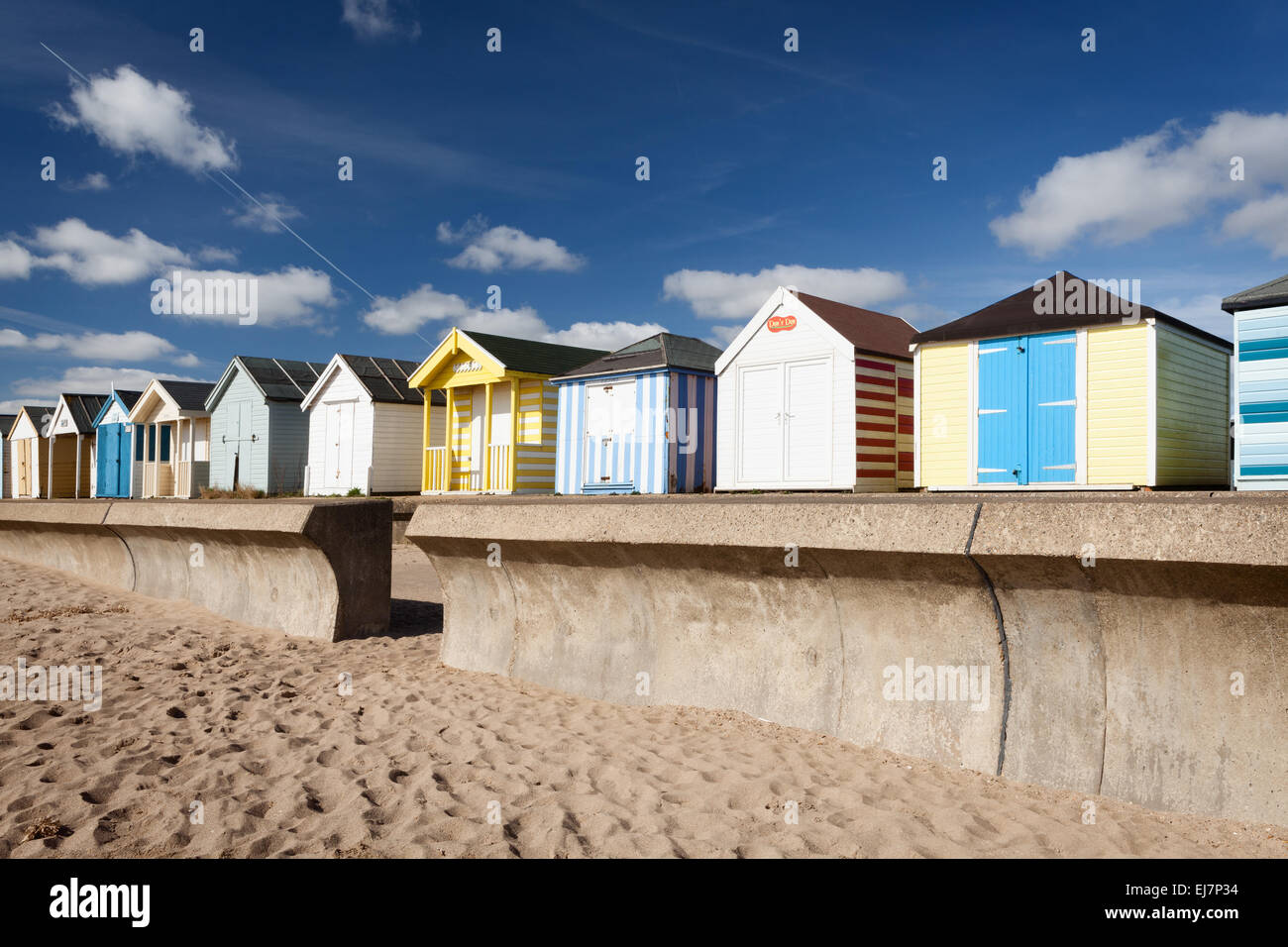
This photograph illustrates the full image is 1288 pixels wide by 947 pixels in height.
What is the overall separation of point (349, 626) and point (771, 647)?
5151mm

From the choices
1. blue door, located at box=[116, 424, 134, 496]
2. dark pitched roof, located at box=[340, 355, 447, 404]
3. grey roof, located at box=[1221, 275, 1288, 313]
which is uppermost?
dark pitched roof, located at box=[340, 355, 447, 404]

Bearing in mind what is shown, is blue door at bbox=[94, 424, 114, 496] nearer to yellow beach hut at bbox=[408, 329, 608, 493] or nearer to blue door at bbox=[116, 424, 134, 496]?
blue door at bbox=[116, 424, 134, 496]

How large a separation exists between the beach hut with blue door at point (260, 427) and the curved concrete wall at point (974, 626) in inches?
983

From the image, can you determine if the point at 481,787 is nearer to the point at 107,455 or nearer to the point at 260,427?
the point at 260,427

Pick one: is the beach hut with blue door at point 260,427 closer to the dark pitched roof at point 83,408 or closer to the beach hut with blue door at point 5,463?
the dark pitched roof at point 83,408

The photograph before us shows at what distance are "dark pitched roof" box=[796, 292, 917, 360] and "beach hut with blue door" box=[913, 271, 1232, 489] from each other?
1.08m

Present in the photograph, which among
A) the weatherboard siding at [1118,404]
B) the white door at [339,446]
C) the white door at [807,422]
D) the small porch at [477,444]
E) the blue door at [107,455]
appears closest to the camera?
the weatherboard siding at [1118,404]

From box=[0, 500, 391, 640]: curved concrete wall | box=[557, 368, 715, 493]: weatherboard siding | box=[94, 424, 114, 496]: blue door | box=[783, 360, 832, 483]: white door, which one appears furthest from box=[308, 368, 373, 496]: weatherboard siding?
box=[783, 360, 832, 483]: white door

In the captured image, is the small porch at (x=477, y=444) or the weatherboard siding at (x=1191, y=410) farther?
the small porch at (x=477, y=444)

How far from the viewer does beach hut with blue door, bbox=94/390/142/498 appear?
109ft

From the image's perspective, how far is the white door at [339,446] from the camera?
26.0 m

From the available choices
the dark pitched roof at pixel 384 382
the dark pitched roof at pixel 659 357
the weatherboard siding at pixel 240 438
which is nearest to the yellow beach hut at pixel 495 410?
the dark pitched roof at pixel 384 382

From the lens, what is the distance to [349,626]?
8570mm
